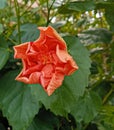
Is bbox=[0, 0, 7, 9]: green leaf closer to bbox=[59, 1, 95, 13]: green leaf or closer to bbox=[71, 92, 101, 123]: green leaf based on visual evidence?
bbox=[59, 1, 95, 13]: green leaf

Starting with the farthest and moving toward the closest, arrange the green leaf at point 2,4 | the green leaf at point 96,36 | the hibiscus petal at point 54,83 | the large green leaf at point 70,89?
the green leaf at point 96,36 < the green leaf at point 2,4 < the large green leaf at point 70,89 < the hibiscus petal at point 54,83

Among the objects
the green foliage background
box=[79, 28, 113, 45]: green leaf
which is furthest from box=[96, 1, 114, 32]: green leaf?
box=[79, 28, 113, 45]: green leaf

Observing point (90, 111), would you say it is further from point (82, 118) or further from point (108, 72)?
point (108, 72)

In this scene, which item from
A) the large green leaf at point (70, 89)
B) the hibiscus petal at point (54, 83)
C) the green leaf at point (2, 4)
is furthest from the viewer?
the green leaf at point (2, 4)

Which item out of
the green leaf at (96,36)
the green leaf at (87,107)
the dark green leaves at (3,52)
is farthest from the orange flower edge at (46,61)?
the green leaf at (96,36)

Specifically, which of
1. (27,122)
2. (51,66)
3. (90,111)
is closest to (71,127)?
(90,111)

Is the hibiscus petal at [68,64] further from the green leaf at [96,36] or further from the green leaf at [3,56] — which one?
the green leaf at [96,36]
